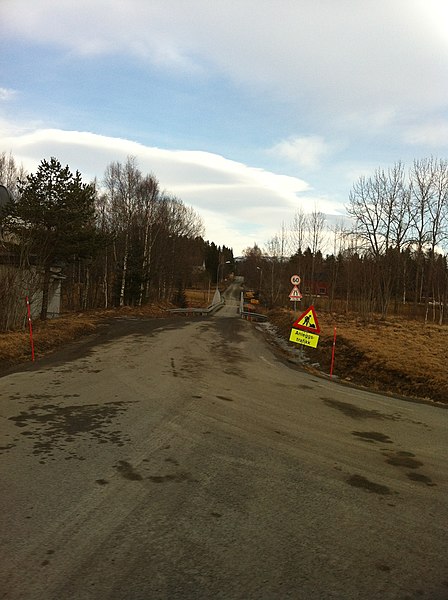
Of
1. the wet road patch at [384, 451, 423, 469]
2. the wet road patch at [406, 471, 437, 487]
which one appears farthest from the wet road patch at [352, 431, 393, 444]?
the wet road patch at [406, 471, 437, 487]

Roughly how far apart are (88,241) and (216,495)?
1897 cm

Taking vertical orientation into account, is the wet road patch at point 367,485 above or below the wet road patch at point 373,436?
above

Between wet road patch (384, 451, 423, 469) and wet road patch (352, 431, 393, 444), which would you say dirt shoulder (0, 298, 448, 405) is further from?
wet road patch (384, 451, 423, 469)

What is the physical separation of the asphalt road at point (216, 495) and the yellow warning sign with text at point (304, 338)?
14.5 feet

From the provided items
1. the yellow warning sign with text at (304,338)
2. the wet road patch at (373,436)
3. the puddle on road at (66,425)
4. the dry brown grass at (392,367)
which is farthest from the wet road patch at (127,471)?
the yellow warning sign with text at (304,338)

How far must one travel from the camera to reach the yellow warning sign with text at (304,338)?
13.4 meters

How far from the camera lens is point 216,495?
4363 mm

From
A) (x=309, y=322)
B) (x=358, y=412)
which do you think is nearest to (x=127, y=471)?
(x=358, y=412)

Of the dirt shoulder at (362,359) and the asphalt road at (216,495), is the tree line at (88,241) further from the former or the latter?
the asphalt road at (216,495)

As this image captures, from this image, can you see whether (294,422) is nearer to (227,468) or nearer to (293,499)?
(227,468)

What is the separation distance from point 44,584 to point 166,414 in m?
4.21

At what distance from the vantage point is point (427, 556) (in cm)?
348

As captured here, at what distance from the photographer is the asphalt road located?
309 cm

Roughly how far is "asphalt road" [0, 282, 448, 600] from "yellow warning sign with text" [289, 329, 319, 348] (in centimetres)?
443
